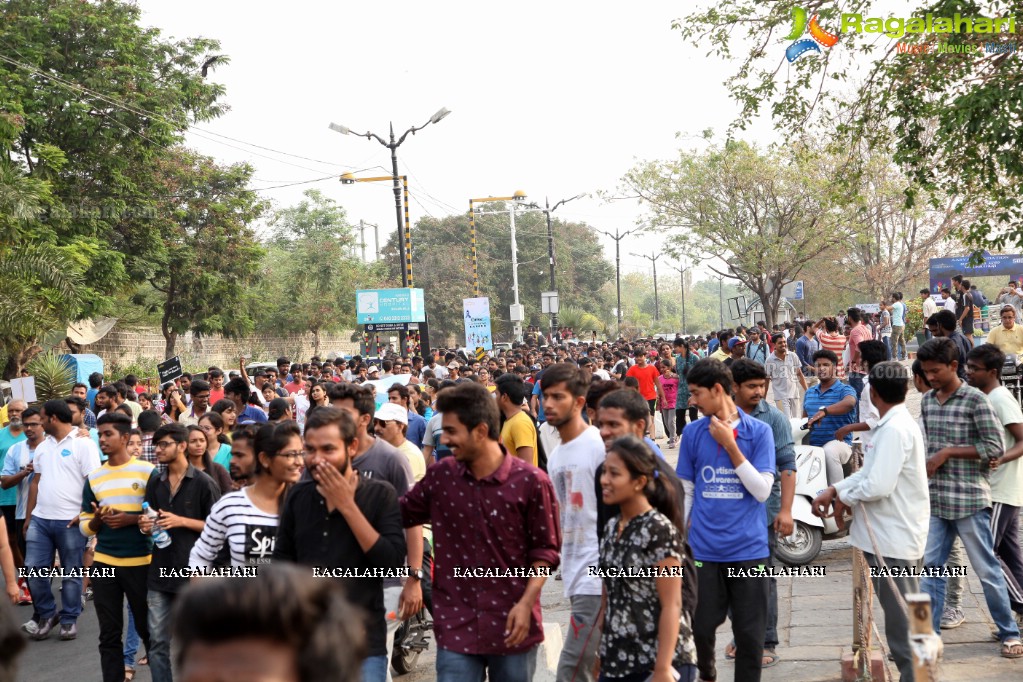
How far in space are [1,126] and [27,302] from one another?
398 centimetres

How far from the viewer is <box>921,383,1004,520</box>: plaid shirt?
20.8 feet

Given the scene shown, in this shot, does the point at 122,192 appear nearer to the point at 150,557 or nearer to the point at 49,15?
the point at 49,15

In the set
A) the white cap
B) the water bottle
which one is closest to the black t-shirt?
the water bottle

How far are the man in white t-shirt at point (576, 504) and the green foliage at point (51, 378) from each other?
18336 millimetres

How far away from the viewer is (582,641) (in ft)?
16.3

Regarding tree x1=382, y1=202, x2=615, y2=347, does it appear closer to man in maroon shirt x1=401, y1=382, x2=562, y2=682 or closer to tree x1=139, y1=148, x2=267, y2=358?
tree x1=139, y1=148, x2=267, y2=358

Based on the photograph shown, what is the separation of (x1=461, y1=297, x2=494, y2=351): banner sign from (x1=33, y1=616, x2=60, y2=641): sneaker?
23.5 meters

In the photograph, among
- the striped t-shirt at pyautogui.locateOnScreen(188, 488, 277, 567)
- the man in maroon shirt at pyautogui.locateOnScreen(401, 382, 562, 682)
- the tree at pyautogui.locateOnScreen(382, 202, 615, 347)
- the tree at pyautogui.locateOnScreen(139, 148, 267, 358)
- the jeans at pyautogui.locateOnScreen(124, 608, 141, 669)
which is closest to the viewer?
the man in maroon shirt at pyautogui.locateOnScreen(401, 382, 562, 682)

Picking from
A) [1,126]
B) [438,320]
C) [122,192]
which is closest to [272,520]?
[1,126]

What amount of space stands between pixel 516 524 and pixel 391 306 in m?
26.8

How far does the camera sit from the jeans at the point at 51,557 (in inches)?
343

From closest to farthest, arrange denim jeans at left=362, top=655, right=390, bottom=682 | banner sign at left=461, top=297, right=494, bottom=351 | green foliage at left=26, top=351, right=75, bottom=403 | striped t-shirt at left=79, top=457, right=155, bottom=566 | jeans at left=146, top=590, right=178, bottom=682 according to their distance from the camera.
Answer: denim jeans at left=362, top=655, right=390, bottom=682, jeans at left=146, top=590, right=178, bottom=682, striped t-shirt at left=79, top=457, right=155, bottom=566, green foliage at left=26, top=351, right=75, bottom=403, banner sign at left=461, top=297, right=494, bottom=351

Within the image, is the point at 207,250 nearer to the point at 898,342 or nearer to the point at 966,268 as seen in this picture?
the point at 898,342

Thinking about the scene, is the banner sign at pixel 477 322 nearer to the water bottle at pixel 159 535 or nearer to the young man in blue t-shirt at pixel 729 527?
the water bottle at pixel 159 535
